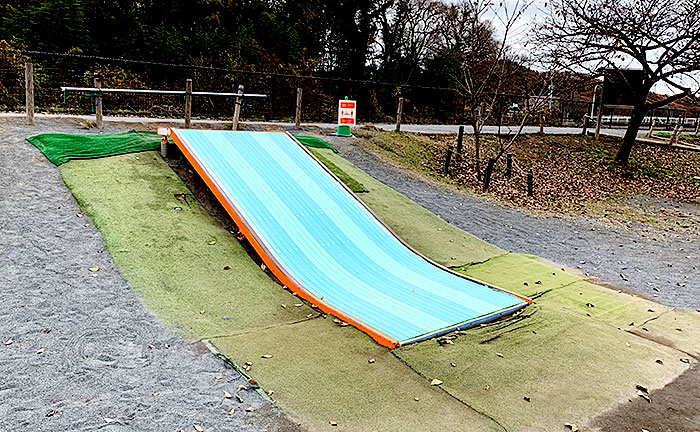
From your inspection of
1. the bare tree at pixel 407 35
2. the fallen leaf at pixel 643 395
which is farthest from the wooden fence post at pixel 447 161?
the bare tree at pixel 407 35

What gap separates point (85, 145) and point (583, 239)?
8.32m

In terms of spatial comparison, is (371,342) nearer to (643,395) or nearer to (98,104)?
(643,395)

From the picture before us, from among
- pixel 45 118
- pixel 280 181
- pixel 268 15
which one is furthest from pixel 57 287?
pixel 268 15

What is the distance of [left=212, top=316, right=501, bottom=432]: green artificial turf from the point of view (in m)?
3.65

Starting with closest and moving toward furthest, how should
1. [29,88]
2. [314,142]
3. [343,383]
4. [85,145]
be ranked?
1. [343,383]
2. [85,145]
3. [29,88]
4. [314,142]

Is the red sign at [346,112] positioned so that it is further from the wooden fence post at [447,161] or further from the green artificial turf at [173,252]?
the green artificial turf at [173,252]

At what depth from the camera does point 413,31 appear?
26672mm

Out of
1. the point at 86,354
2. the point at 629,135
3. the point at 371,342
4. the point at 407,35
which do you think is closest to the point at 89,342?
the point at 86,354

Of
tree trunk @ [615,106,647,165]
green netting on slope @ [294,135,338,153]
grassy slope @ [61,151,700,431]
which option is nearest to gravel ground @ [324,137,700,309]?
green netting on slope @ [294,135,338,153]

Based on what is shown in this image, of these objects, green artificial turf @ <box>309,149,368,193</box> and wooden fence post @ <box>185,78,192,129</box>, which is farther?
wooden fence post @ <box>185,78,192,129</box>

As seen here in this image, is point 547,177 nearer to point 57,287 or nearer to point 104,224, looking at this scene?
point 104,224

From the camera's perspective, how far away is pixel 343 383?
13.4 feet

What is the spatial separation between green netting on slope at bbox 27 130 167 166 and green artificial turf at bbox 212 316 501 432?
4776 mm

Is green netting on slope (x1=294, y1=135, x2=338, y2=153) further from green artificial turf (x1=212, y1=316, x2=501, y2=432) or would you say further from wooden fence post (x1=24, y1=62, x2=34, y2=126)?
green artificial turf (x1=212, y1=316, x2=501, y2=432)
